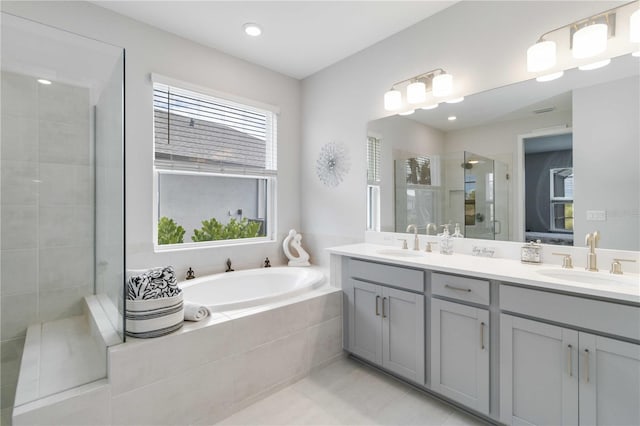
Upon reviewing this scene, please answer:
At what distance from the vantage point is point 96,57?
195cm

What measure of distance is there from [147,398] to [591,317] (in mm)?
2103

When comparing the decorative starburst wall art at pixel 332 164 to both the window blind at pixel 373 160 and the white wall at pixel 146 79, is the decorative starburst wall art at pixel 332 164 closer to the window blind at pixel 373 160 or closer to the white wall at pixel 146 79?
the window blind at pixel 373 160

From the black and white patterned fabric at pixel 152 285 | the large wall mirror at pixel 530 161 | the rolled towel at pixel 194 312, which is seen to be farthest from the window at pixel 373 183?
the black and white patterned fabric at pixel 152 285

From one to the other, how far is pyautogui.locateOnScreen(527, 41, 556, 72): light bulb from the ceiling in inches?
31.6

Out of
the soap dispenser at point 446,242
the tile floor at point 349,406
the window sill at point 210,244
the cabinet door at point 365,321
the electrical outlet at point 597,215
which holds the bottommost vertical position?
the tile floor at point 349,406

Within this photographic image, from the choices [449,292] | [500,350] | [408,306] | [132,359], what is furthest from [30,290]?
[500,350]

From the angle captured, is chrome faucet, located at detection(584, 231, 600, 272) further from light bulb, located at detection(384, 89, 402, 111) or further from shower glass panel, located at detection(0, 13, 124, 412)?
shower glass panel, located at detection(0, 13, 124, 412)

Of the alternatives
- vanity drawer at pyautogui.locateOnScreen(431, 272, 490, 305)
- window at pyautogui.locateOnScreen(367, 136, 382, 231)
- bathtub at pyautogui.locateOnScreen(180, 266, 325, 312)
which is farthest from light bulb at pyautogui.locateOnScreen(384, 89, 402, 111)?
bathtub at pyautogui.locateOnScreen(180, 266, 325, 312)

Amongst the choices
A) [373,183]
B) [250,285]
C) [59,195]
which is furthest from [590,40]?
[59,195]

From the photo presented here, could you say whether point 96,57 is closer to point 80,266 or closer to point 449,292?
point 80,266

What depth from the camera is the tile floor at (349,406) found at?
1733 mm

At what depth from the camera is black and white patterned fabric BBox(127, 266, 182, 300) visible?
5.35 feet

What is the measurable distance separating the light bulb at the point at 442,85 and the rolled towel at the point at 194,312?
225cm

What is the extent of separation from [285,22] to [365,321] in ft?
7.99
